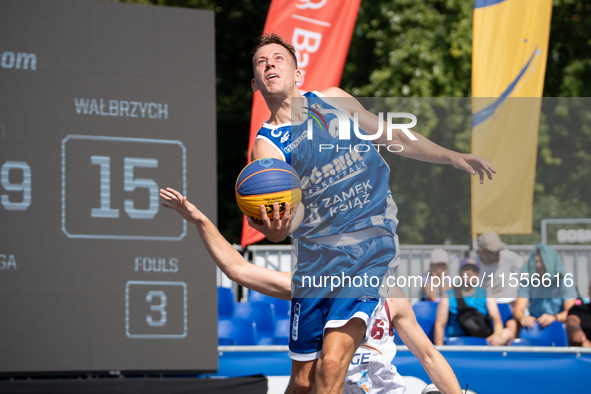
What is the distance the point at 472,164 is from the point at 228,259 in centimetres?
155

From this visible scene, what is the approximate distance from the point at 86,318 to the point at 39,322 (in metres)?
0.35

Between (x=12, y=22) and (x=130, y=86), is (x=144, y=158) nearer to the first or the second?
(x=130, y=86)

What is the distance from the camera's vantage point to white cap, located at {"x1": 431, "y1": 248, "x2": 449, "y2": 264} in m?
4.62

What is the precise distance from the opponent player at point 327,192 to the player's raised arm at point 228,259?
334mm

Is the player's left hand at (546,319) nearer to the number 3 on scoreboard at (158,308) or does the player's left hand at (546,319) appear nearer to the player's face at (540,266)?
the player's face at (540,266)

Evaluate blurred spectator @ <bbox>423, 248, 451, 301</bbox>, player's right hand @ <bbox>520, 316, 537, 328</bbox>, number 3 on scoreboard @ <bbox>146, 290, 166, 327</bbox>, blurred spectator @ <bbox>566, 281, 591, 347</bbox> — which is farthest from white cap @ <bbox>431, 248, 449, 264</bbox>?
number 3 on scoreboard @ <bbox>146, 290, 166, 327</bbox>

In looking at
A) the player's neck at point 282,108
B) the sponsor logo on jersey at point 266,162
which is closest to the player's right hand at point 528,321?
the player's neck at point 282,108

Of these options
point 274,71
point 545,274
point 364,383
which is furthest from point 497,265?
point 274,71

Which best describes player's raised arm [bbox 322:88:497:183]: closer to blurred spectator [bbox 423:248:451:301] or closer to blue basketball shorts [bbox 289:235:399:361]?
blue basketball shorts [bbox 289:235:399:361]

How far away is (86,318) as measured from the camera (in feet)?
18.3

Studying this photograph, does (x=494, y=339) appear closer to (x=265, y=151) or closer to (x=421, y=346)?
(x=421, y=346)

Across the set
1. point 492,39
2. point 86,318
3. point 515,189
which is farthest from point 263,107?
point 515,189

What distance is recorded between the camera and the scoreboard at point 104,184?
17.9 ft

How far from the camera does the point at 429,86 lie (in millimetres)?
12914
